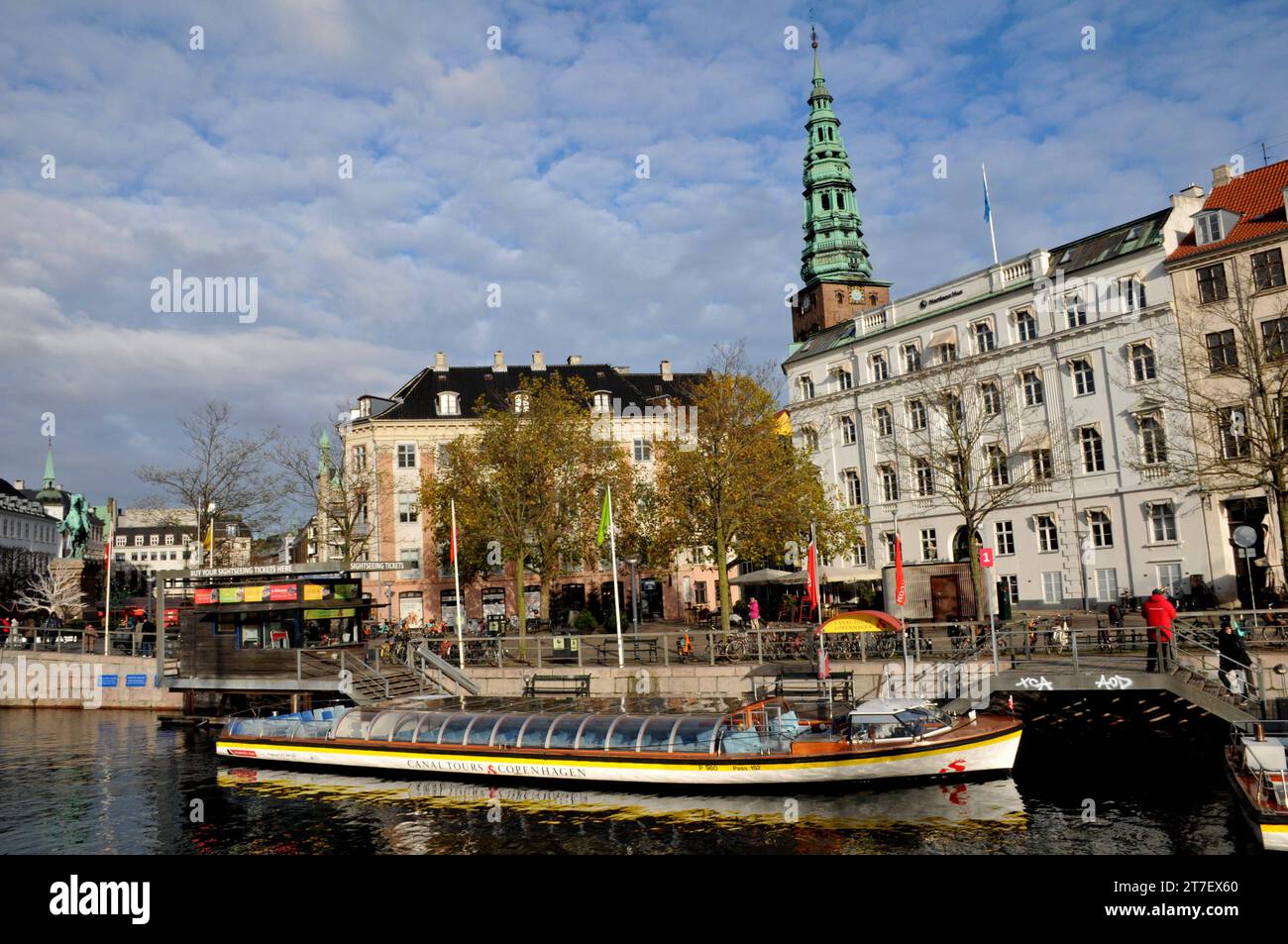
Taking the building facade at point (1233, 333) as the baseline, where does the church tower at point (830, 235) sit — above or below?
above

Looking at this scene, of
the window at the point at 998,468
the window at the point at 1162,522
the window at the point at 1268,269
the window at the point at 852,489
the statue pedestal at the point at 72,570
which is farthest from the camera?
the statue pedestal at the point at 72,570

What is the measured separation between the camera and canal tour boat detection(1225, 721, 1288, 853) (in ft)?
50.3

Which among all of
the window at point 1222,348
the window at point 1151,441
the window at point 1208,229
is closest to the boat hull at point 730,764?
the window at point 1151,441

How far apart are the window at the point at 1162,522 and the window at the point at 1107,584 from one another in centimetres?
281

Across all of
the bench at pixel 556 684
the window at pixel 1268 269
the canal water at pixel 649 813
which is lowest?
the canal water at pixel 649 813

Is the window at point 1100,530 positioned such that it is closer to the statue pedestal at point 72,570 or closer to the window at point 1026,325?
the window at point 1026,325

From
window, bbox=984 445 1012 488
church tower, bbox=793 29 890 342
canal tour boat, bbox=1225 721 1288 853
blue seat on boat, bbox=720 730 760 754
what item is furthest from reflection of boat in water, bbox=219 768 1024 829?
church tower, bbox=793 29 890 342

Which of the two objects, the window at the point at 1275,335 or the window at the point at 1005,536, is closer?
the window at the point at 1275,335

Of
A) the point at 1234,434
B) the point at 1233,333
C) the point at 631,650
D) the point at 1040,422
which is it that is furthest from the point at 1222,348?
the point at 631,650

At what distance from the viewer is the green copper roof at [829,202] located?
236ft

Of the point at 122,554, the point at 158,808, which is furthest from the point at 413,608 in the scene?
the point at 122,554

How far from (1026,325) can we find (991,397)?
179 inches

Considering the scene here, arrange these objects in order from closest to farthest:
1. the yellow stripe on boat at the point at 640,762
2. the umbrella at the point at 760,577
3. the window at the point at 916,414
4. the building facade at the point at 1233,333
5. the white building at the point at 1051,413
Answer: the yellow stripe on boat at the point at 640,762
the building facade at the point at 1233,333
the umbrella at the point at 760,577
the white building at the point at 1051,413
the window at the point at 916,414
